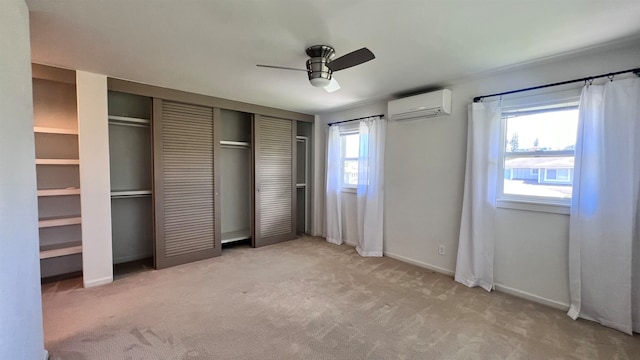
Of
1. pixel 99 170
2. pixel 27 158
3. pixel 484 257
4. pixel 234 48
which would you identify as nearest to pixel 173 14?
pixel 234 48

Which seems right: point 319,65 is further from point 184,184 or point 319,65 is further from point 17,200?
point 184,184

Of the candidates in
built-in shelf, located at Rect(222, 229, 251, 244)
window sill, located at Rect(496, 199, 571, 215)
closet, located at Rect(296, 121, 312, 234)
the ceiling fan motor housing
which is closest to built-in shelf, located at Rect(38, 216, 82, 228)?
built-in shelf, located at Rect(222, 229, 251, 244)

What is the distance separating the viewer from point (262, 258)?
13.0 feet

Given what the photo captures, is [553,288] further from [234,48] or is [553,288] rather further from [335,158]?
[234,48]

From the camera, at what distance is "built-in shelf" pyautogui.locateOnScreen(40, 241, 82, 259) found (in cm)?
290

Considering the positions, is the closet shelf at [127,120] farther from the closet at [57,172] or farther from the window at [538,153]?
the window at [538,153]

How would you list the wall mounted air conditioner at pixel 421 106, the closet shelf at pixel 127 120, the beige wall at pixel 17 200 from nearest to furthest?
the beige wall at pixel 17 200, the wall mounted air conditioner at pixel 421 106, the closet shelf at pixel 127 120

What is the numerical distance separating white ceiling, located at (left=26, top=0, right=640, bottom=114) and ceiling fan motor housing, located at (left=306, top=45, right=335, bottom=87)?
0.08m

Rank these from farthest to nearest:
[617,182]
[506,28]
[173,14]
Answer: [617,182], [506,28], [173,14]

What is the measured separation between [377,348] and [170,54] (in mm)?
2997

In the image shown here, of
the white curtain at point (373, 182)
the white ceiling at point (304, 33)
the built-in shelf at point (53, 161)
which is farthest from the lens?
the white curtain at point (373, 182)

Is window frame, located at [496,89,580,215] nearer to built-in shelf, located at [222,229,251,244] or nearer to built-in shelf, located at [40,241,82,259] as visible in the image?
built-in shelf, located at [222,229,251,244]

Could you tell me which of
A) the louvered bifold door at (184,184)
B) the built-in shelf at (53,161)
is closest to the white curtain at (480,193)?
the louvered bifold door at (184,184)

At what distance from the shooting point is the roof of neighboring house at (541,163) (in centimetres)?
258
